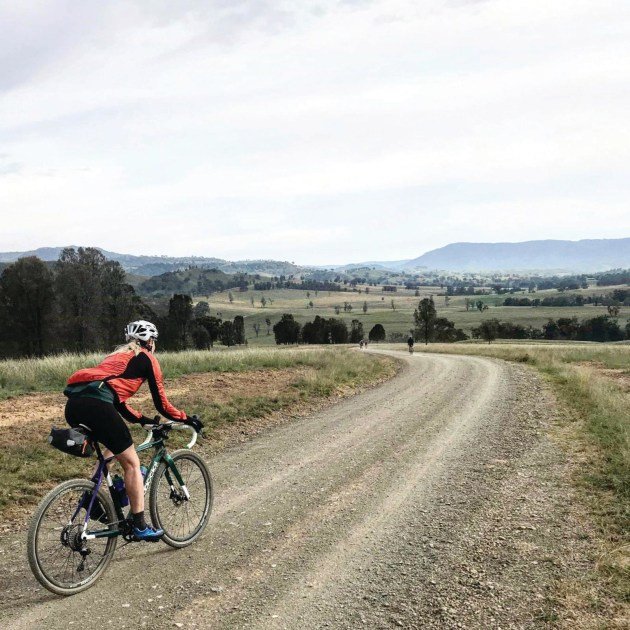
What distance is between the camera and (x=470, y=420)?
1492 centimetres

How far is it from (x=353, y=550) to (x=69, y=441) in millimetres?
3847

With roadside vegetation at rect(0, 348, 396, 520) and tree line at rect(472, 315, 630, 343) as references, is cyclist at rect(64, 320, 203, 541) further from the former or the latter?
tree line at rect(472, 315, 630, 343)

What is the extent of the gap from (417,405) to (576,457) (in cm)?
687

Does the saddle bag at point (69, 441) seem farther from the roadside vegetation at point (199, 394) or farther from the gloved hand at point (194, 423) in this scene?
the roadside vegetation at point (199, 394)

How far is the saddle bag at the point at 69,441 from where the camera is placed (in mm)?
5531

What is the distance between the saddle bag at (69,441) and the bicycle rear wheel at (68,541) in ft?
1.13

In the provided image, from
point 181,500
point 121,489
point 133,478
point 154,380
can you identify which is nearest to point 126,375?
point 154,380

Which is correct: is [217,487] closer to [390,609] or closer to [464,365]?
[390,609]

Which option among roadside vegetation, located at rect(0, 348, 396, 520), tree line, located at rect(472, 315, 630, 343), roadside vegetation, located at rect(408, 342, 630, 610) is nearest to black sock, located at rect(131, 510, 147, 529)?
roadside vegetation, located at rect(0, 348, 396, 520)

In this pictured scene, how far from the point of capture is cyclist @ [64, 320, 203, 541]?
18.6ft

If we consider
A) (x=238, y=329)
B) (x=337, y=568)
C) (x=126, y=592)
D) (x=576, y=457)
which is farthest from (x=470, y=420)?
(x=238, y=329)

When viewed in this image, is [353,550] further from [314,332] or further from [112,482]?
[314,332]

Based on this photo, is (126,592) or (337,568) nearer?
(126,592)

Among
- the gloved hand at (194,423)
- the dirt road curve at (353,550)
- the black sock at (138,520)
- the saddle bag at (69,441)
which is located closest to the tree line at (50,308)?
the dirt road curve at (353,550)
